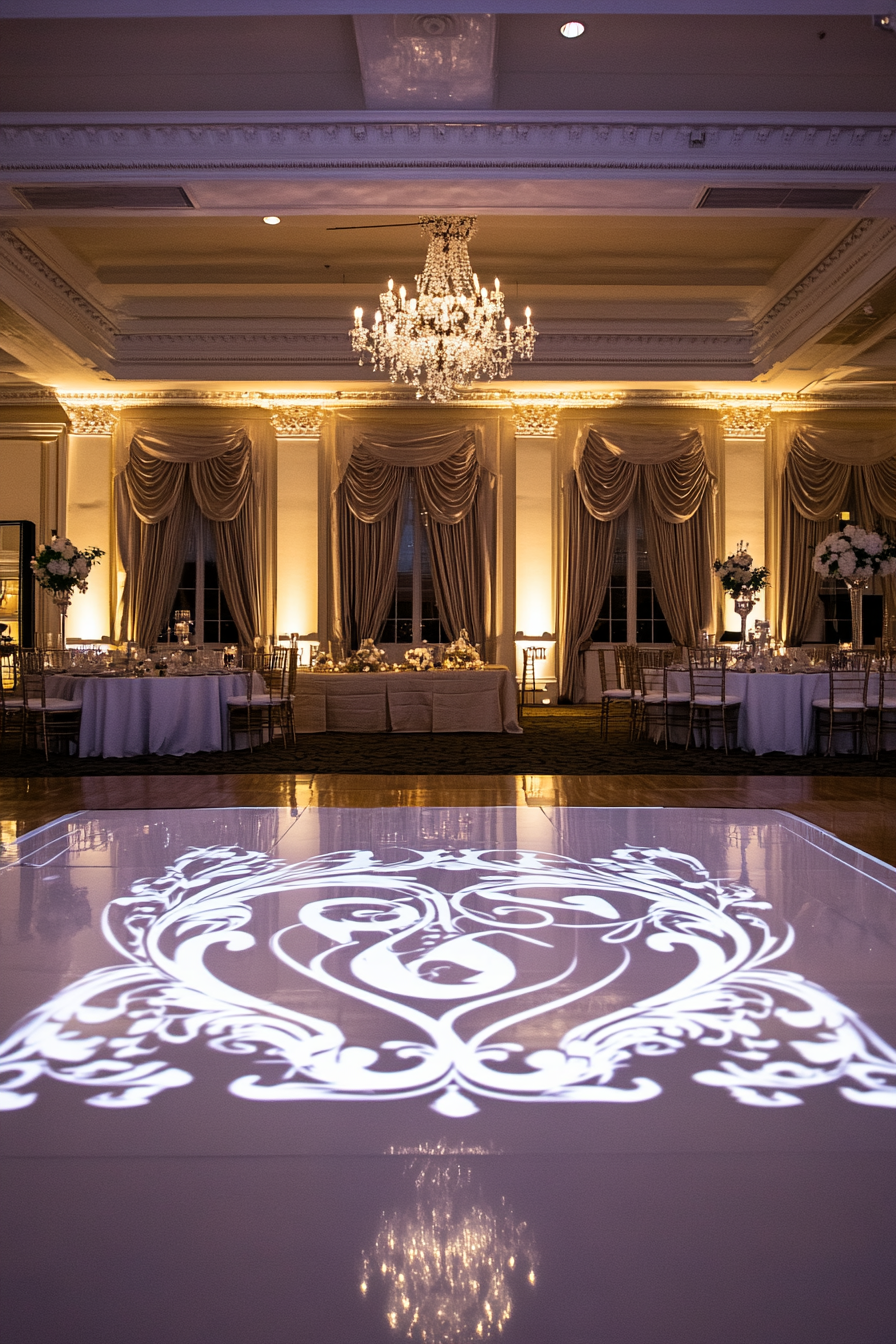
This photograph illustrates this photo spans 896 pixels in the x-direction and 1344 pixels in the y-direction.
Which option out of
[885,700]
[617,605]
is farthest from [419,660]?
[885,700]

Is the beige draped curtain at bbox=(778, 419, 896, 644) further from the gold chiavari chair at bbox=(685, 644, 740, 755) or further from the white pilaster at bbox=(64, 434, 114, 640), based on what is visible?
the white pilaster at bbox=(64, 434, 114, 640)

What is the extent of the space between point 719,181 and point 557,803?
466 cm

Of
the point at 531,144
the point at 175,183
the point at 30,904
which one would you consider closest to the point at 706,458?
the point at 531,144

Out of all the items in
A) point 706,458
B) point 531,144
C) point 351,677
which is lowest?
point 351,677

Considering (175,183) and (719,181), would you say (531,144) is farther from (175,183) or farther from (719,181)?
(175,183)

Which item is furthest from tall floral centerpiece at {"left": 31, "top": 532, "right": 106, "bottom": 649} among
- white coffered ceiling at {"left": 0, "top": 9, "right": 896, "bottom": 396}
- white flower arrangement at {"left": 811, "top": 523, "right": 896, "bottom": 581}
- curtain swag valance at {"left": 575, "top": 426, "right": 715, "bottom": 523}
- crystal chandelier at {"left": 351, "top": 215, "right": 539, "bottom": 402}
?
white flower arrangement at {"left": 811, "top": 523, "right": 896, "bottom": 581}

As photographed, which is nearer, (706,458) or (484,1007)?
(484,1007)

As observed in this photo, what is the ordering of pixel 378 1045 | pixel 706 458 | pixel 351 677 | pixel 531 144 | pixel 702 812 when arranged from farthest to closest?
pixel 706 458, pixel 351 677, pixel 531 144, pixel 702 812, pixel 378 1045

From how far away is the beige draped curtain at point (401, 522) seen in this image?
44.4ft

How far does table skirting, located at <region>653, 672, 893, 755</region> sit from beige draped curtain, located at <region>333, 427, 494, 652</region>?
5.17 metres

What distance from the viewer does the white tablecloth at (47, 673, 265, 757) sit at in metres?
8.75

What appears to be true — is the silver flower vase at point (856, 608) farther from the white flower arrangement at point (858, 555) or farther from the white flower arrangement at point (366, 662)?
the white flower arrangement at point (366, 662)

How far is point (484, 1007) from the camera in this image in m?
2.79

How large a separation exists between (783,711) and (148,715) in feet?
18.4
